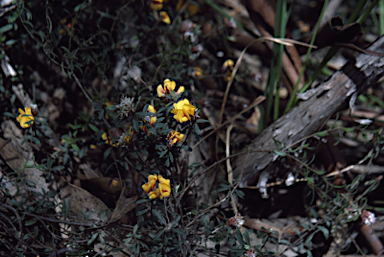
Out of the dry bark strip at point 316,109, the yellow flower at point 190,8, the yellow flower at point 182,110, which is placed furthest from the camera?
the yellow flower at point 190,8

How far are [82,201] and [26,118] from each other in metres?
0.43

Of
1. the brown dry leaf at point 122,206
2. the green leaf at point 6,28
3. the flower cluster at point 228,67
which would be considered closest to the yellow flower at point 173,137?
the brown dry leaf at point 122,206

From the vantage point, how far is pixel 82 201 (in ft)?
3.79

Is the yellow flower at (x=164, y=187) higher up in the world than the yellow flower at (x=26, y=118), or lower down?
lower down

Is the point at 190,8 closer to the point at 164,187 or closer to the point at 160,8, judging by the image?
the point at 160,8

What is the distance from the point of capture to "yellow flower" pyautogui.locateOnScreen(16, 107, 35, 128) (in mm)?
1056

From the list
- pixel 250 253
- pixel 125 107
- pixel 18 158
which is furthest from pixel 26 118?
pixel 250 253

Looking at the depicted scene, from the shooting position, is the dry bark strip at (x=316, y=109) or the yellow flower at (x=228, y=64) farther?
the yellow flower at (x=228, y=64)

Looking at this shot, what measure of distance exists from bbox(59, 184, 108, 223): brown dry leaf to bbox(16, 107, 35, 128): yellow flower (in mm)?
328

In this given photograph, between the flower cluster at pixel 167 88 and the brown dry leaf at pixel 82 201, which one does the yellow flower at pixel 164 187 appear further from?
the brown dry leaf at pixel 82 201

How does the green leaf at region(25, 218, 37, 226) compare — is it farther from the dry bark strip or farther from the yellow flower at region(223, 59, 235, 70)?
the yellow flower at region(223, 59, 235, 70)

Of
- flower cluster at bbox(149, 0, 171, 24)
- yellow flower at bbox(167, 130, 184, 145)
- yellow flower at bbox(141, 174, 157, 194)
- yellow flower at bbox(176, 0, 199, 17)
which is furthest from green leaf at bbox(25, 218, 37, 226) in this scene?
yellow flower at bbox(176, 0, 199, 17)

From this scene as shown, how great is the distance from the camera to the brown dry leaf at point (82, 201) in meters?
1.14

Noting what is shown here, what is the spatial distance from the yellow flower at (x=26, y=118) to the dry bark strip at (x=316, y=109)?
0.94m
